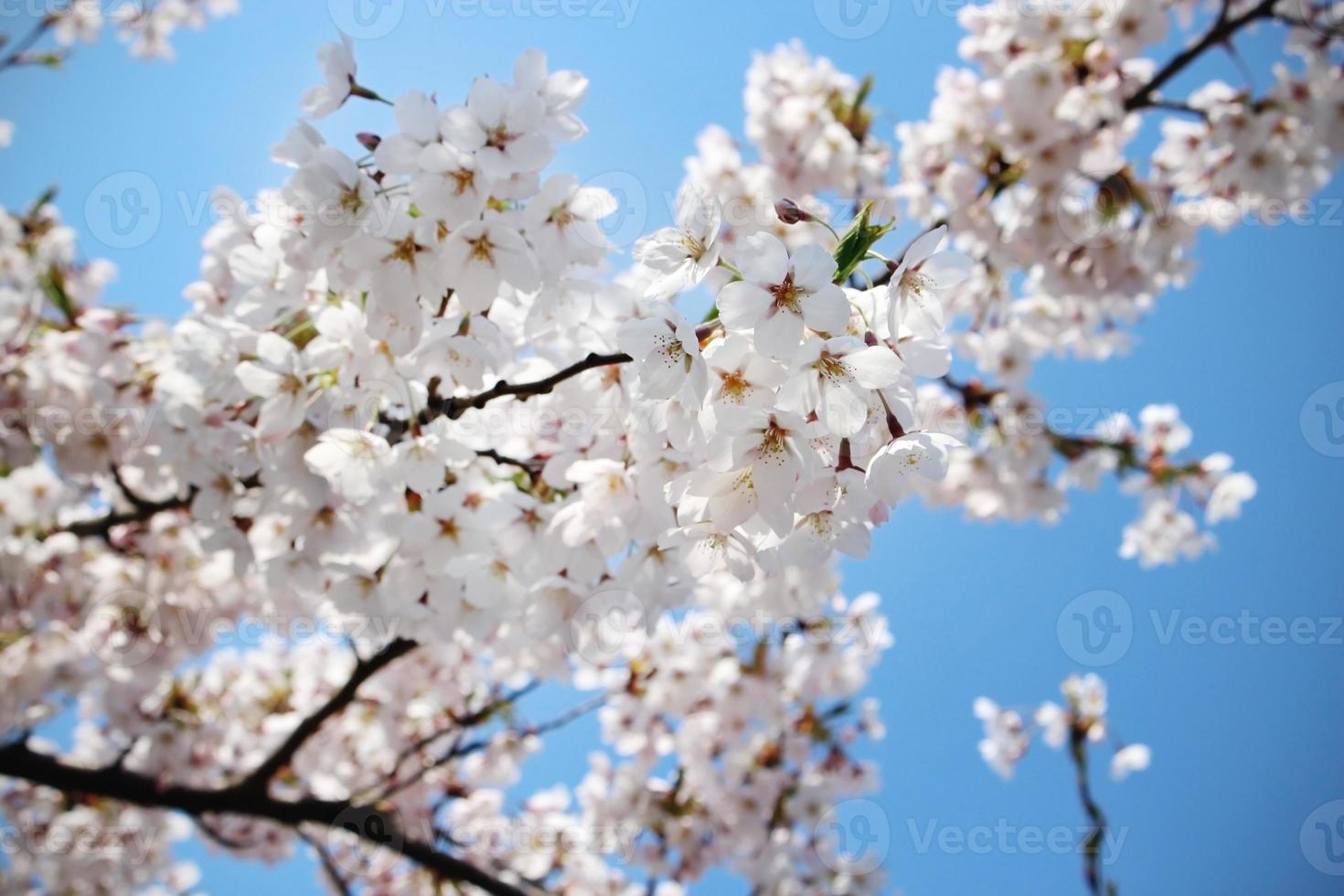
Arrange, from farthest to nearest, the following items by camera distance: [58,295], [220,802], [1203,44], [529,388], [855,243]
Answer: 1. [1203,44]
2. [220,802]
3. [58,295]
4. [529,388]
5. [855,243]

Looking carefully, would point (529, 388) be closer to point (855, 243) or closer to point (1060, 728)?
point (855, 243)

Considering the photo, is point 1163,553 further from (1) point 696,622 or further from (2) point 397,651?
(2) point 397,651

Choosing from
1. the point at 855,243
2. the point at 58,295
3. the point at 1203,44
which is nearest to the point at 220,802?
the point at 58,295

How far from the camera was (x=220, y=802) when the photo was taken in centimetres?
285

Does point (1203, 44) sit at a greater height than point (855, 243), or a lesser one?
greater

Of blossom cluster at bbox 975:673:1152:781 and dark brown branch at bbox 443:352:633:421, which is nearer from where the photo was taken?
dark brown branch at bbox 443:352:633:421

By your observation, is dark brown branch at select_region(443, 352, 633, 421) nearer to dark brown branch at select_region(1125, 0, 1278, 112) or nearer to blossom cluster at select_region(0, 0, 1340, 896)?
blossom cluster at select_region(0, 0, 1340, 896)

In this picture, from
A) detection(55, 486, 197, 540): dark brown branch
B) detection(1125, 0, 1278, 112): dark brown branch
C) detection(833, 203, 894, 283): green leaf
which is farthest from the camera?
detection(1125, 0, 1278, 112): dark brown branch

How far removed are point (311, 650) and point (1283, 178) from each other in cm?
602

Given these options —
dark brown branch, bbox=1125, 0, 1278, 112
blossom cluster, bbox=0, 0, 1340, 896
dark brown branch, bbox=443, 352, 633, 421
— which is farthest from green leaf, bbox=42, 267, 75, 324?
dark brown branch, bbox=1125, 0, 1278, 112

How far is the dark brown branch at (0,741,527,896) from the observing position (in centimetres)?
261

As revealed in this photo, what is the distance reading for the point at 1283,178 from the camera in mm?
3309

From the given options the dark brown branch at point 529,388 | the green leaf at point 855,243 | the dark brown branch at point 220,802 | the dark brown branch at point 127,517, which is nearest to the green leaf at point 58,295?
the dark brown branch at point 127,517

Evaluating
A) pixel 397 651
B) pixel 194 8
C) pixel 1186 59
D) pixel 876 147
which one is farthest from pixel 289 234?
pixel 194 8
